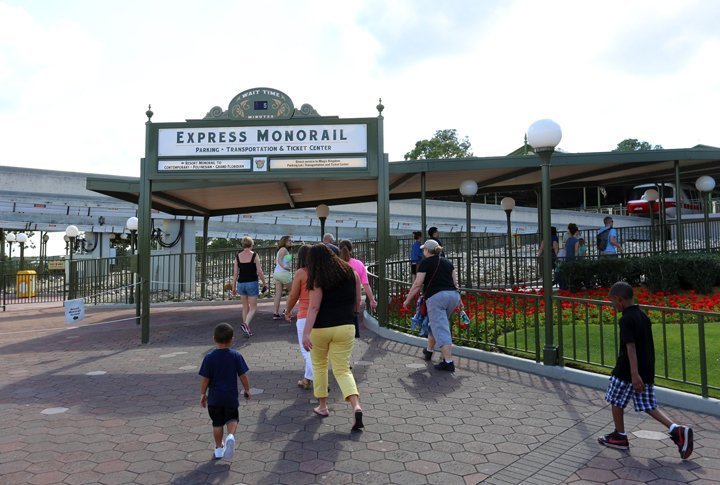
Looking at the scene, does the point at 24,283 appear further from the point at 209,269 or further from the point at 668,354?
the point at 668,354

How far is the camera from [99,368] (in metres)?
7.05

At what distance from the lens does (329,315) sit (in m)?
4.66

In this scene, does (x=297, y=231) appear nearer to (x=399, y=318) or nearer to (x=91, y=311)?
(x=91, y=311)

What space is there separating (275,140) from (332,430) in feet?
18.5

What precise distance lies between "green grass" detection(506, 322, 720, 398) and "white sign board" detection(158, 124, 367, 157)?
415cm

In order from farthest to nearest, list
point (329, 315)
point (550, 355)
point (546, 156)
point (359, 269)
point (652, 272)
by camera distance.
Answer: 1. point (652, 272)
2. point (359, 269)
3. point (546, 156)
4. point (550, 355)
5. point (329, 315)

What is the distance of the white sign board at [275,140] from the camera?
8852 millimetres

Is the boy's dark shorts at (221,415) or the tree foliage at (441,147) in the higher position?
the tree foliage at (441,147)

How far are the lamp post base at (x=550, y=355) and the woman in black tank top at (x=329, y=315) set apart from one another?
2732 millimetres

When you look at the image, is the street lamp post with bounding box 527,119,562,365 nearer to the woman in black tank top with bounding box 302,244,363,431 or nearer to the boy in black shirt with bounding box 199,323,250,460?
the woman in black tank top with bounding box 302,244,363,431

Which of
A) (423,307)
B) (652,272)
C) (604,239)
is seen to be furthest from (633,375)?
(604,239)

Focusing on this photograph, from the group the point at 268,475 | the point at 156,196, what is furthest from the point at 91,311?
the point at 268,475

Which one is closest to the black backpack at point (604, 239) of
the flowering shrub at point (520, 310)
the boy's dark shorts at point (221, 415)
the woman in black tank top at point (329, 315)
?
the flowering shrub at point (520, 310)

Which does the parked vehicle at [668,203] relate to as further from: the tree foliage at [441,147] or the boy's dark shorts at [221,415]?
the boy's dark shorts at [221,415]
